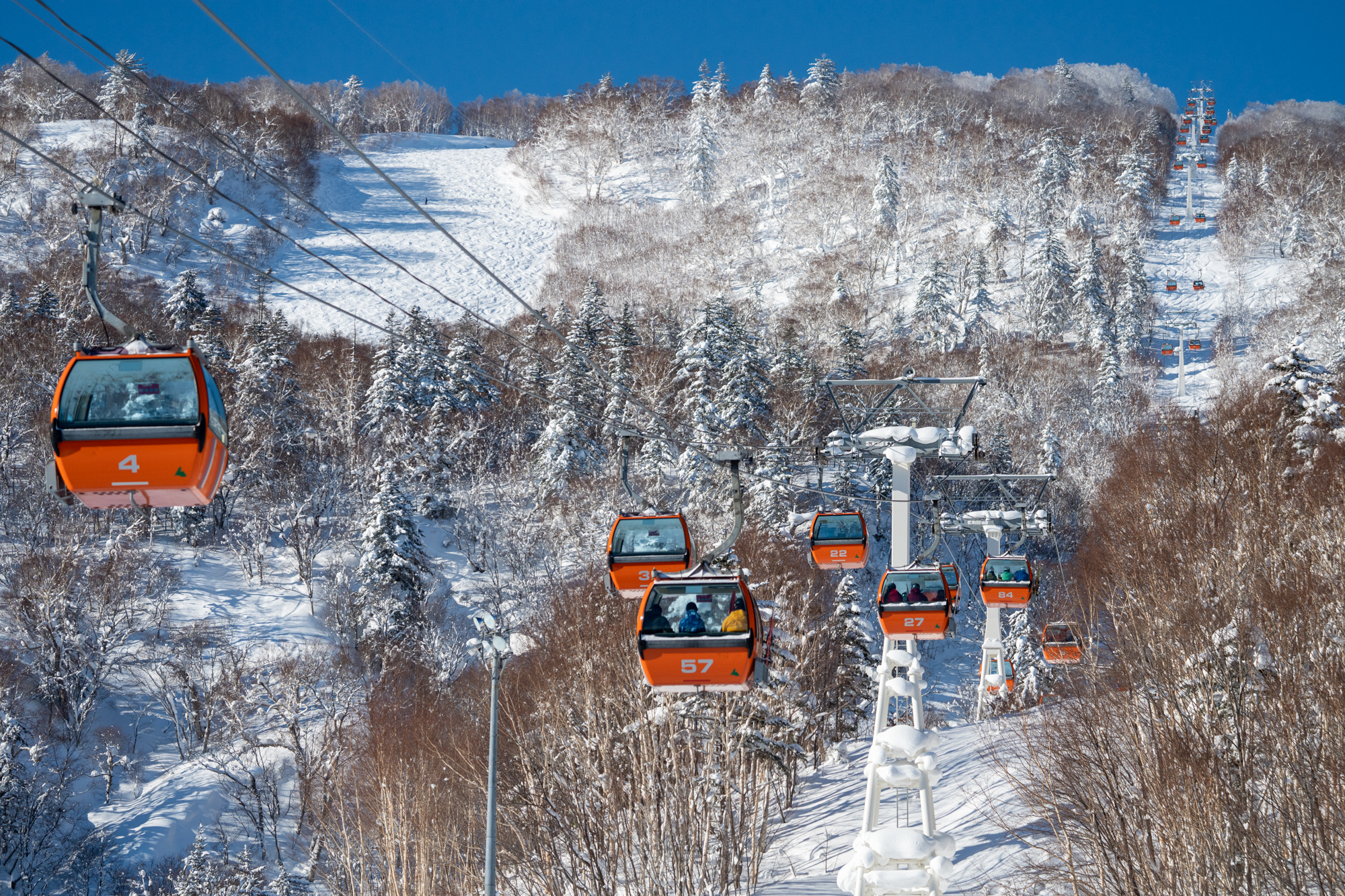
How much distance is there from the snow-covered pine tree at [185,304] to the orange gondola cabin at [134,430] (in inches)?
2040

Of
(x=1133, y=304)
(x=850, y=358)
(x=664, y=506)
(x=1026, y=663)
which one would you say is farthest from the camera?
(x=1133, y=304)

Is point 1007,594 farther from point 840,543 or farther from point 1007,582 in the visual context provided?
point 840,543

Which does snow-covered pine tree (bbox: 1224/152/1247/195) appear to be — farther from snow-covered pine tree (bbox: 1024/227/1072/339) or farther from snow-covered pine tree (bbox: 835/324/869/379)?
snow-covered pine tree (bbox: 835/324/869/379)

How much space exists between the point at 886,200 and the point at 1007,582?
69804mm

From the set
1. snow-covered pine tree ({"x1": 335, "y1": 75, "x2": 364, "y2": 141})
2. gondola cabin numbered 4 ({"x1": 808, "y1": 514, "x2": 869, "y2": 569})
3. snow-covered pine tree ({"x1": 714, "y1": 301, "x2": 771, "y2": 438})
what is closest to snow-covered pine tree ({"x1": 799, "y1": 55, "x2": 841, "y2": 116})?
snow-covered pine tree ({"x1": 335, "y1": 75, "x2": 364, "y2": 141})

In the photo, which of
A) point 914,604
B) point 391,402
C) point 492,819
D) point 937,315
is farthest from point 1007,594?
point 937,315

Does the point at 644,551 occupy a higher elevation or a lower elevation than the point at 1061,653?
higher

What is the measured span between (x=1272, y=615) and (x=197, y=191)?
87.9 m

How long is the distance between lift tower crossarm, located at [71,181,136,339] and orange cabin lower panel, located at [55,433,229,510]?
0.72 metres

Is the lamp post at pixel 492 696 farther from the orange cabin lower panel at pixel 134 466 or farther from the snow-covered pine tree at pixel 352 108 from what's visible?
the snow-covered pine tree at pixel 352 108

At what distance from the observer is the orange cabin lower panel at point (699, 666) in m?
8.88

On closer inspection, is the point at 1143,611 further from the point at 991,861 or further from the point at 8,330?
the point at 8,330

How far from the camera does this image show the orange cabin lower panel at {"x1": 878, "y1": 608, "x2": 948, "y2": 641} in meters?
13.5

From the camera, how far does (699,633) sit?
893cm
